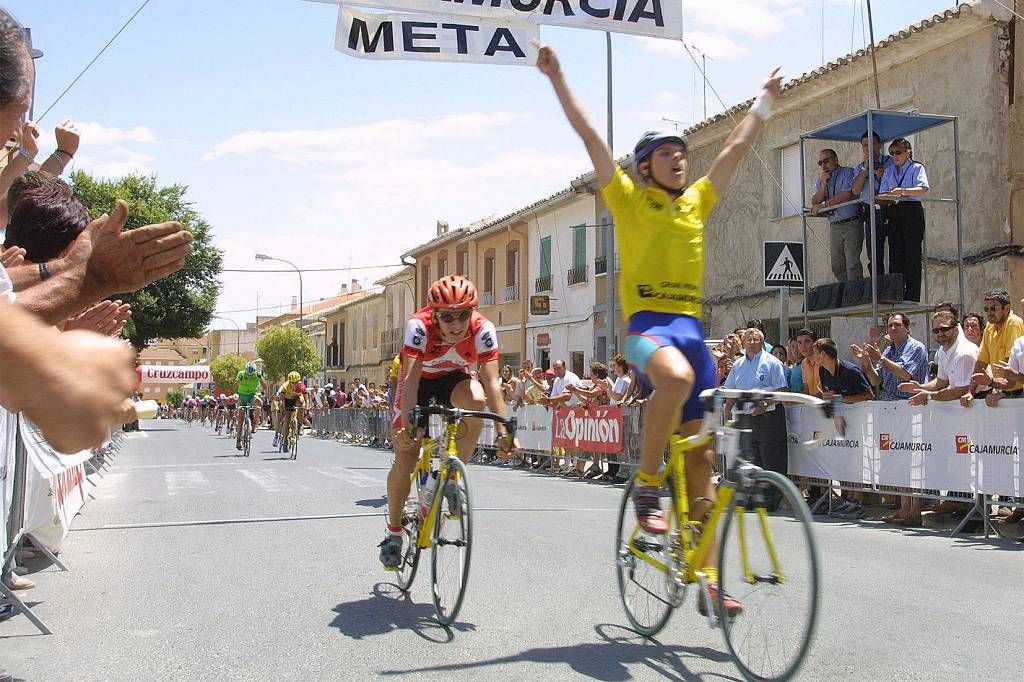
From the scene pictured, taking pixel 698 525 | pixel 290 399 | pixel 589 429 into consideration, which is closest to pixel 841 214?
pixel 589 429

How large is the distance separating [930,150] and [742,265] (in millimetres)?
6786

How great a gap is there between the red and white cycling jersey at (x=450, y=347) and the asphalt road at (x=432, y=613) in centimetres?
136

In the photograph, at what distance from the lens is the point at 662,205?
188 inches

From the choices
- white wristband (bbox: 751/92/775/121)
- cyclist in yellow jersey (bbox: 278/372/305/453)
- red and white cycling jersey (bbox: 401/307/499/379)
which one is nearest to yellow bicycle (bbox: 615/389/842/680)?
white wristband (bbox: 751/92/775/121)

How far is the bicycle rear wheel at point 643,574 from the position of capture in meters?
4.69

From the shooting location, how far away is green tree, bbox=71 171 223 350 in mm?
46469

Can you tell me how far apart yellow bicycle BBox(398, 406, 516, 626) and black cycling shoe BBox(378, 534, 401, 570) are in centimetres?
6

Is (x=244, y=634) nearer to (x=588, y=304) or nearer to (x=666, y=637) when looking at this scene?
(x=666, y=637)

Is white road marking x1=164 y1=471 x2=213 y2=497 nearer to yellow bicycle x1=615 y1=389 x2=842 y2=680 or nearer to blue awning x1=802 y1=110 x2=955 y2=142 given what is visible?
blue awning x1=802 y1=110 x2=955 y2=142

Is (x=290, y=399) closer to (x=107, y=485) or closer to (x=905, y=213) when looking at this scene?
(x=107, y=485)

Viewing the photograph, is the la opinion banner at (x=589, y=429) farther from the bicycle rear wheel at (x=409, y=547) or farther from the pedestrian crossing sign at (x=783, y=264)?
the bicycle rear wheel at (x=409, y=547)

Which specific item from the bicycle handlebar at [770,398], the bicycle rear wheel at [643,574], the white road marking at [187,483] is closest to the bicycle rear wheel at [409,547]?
the bicycle rear wheel at [643,574]

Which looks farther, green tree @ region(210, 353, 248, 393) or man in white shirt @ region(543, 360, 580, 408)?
green tree @ region(210, 353, 248, 393)

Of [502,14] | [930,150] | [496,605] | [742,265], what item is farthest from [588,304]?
[496,605]
